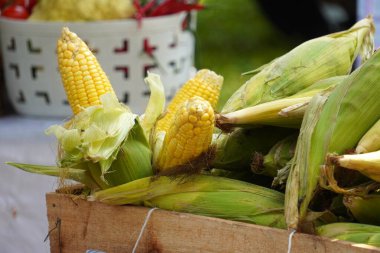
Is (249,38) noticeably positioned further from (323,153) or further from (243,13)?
(323,153)

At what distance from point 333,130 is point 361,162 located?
0.08 m

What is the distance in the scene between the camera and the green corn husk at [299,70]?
105cm

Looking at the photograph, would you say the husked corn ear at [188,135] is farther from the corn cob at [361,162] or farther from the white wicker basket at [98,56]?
the white wicker basket at [98,56]

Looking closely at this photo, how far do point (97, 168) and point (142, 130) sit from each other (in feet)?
0.28

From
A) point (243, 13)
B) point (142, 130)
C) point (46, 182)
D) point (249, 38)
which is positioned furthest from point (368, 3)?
point (243, 13)

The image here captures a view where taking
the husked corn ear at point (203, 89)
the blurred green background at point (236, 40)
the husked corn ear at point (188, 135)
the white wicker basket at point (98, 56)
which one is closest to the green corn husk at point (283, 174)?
the husked corn ear at point (188, 135)

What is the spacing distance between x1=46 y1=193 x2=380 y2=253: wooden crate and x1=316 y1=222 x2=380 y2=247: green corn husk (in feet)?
0.07

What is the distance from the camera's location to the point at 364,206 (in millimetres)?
875

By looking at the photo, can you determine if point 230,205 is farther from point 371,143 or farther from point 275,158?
point 371,143

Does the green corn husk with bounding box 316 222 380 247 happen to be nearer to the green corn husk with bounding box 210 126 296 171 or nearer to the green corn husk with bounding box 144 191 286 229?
the green corn husk with bounding box 144 191 286 229

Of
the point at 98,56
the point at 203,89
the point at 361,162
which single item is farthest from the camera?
the point at 98,56

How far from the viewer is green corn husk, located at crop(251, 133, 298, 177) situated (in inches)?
38.2

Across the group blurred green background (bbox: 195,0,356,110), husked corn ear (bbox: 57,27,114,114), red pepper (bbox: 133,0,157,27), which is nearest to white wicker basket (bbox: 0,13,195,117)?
red pepper (bbox: 133,0,157,27)

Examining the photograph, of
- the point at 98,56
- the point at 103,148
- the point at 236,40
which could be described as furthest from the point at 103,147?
the point at 236,40
